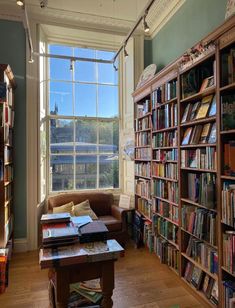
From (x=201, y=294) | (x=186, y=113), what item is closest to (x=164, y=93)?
(x=186, y=113)

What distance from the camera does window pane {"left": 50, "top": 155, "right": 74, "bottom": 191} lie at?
13.3 feet

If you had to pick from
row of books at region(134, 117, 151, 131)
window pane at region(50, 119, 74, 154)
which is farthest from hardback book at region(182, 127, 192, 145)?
window pane at region(50, 119, 74, 154)

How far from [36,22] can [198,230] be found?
3.71 metres

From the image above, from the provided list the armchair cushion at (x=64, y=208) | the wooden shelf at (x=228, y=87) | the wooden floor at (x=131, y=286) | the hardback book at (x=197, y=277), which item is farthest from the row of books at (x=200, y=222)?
the armchair cushion at (x=64, y=208)

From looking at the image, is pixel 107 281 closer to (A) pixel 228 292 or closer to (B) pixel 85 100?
(A) pixel 228 292

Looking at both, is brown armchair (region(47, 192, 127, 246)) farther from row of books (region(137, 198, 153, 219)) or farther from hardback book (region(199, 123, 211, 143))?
hardback book (region(199, 123, 211, 143))

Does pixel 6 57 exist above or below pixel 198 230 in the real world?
above

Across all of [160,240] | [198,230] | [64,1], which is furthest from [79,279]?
[64,1]

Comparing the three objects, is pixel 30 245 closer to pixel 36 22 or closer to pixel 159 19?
pixel 36 22

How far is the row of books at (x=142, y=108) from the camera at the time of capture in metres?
3.40

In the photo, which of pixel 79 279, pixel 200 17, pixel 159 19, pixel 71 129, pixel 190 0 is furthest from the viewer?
pixel 71 129

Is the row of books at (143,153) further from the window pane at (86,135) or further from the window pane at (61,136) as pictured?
the window pane at (61,136)

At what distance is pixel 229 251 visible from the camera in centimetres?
186

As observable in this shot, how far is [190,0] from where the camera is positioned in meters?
2.94
